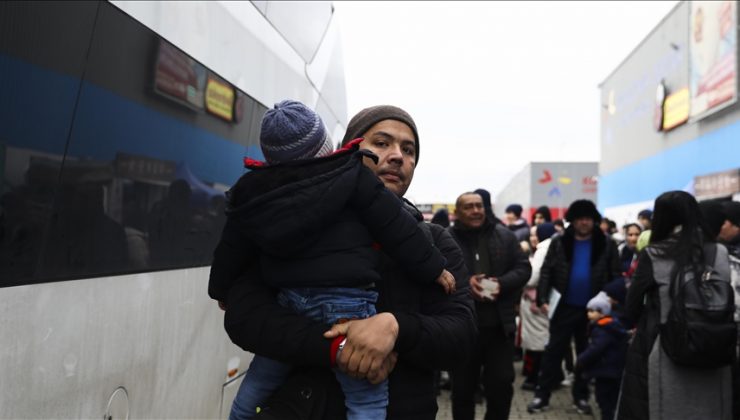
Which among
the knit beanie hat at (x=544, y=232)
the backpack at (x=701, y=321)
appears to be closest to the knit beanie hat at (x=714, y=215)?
the backpack at (x=701, y=321)

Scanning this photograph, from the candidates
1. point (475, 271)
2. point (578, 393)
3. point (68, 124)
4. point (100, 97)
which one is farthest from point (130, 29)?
point (578, 393)

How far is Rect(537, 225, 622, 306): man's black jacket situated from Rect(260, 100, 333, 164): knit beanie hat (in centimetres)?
431

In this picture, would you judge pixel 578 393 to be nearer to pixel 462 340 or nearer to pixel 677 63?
pixel 462 340

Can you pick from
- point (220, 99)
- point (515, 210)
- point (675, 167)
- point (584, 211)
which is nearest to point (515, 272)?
point (584, 211)

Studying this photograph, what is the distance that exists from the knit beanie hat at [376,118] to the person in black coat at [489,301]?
7.88ft

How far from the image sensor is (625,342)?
185 inches

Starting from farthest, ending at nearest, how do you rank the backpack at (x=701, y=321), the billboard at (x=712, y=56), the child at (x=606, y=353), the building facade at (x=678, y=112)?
the building facade at (x=678, y=112) < the billboard at (x=712, y=56) < the child at (x=606, y=353) < the backpack at (x=701, y=321)

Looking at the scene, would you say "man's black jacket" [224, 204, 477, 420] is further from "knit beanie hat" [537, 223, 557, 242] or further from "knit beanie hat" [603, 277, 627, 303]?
"knit beanie hat" [537, 223, 557, 242]

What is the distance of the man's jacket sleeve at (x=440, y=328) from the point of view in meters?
1.54

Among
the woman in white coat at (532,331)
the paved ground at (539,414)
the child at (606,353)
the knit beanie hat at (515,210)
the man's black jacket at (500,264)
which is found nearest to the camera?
the man's black jacket at (500,264)

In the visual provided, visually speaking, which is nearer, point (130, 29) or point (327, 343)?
point (327, 343)

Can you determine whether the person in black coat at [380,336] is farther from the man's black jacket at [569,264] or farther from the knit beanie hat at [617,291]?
the man's black jacket at [569,264]

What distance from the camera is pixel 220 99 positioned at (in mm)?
3234

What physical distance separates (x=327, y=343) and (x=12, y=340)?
94cm
